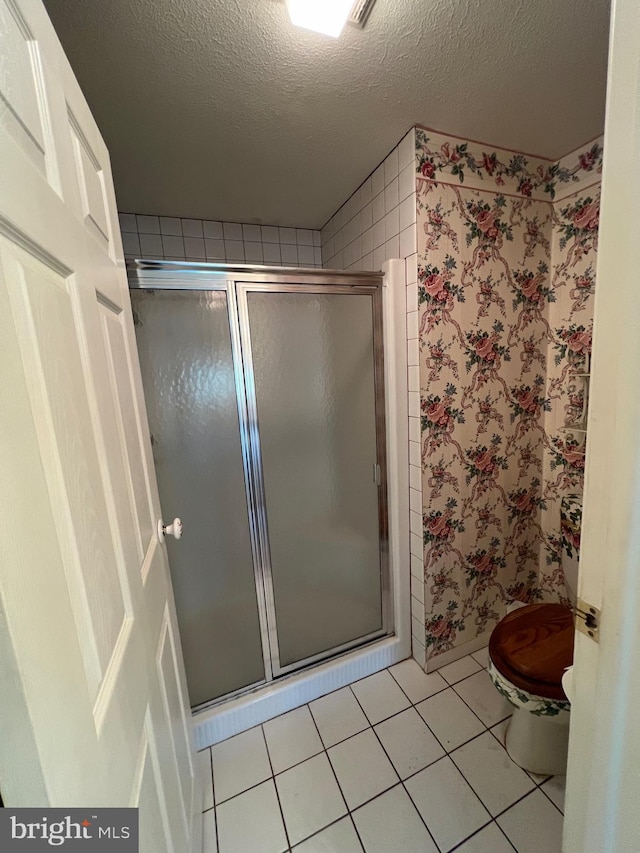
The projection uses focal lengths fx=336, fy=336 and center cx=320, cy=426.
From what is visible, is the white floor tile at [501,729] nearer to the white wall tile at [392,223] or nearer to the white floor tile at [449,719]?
the white floor tile at [449,719]

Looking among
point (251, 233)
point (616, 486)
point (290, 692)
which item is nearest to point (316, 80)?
point (251, 233)

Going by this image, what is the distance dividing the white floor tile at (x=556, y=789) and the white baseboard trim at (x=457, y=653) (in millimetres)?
484

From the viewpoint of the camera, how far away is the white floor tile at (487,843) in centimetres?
93

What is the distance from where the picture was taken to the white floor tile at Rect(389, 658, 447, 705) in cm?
142

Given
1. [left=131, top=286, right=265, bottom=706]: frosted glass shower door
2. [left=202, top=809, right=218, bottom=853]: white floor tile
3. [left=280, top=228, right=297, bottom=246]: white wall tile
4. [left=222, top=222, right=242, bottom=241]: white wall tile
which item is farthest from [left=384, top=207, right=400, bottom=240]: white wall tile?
[left=202, top=809, right=218, bottom=853]: white floor tile

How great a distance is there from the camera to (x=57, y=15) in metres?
0.79

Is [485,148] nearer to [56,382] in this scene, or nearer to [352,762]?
[56,382]

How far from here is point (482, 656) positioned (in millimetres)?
1581

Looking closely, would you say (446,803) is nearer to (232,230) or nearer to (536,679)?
(536,679)

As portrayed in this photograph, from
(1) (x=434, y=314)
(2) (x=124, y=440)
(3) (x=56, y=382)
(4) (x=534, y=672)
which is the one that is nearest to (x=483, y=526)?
(4) (x=534, y=672)

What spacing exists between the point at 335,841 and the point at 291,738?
34 centimetres

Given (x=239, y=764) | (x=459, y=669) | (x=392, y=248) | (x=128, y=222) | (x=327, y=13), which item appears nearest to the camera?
(x=327, y=13)

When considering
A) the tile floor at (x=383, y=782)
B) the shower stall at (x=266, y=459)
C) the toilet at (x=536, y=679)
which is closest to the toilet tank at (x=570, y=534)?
the toilet at (x=536, y=679)

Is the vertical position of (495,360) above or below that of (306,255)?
below
